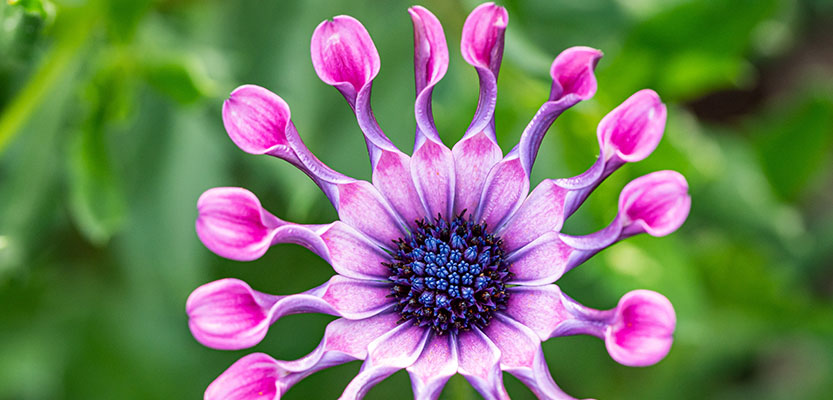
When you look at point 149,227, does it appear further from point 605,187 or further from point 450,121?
point 605,187

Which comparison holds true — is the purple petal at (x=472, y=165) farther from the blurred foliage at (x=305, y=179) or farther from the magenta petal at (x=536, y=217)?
the blurred foliage at (x=305, y=179)

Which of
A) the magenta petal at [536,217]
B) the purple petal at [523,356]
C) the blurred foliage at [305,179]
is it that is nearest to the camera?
the purple petal at [523,356]

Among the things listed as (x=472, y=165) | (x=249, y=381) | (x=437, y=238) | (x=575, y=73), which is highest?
(x=575, y=73)

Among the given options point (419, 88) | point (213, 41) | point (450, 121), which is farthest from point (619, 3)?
point (419, 88)

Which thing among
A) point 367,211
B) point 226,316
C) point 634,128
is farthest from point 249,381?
point 634,128

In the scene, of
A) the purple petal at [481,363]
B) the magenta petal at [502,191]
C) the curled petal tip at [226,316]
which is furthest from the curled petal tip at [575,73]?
the curled petal tip at [226,316]

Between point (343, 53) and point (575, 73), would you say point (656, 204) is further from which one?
point (343, 53)

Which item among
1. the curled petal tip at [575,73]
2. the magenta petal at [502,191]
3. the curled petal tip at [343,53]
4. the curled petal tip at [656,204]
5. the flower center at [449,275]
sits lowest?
the flower center at [449,275]
